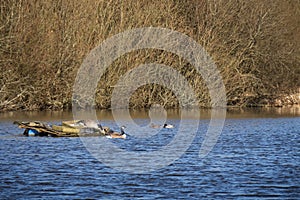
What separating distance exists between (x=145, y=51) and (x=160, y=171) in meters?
21.7

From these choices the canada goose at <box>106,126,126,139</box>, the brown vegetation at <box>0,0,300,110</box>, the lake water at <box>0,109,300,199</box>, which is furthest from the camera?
the brown vegetation at <box>0,0,300,110</box>

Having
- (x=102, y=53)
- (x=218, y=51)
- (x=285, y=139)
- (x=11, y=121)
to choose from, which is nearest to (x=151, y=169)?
(x=285, y=139)

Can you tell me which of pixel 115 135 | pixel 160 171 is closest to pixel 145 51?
pixel 115 135

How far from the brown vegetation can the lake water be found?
918cm

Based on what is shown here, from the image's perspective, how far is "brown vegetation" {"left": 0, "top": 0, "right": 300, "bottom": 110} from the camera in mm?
35438

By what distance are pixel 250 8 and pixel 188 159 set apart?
24.8 m

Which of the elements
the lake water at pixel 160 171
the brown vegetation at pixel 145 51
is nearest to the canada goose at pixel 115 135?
the lake water at pixel 160 171

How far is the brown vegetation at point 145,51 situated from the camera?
116 feet

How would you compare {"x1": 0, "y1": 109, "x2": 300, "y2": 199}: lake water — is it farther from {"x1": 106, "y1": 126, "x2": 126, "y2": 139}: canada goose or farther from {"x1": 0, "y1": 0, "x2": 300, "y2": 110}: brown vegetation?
{"x1": 0, "y1": 0, "x2": 300, "y2": 110}: brown vegetation

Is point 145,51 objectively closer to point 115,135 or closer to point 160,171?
point 115,135

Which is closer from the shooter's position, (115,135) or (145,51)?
(115,135)

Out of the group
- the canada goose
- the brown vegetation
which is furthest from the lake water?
the brown vegetation

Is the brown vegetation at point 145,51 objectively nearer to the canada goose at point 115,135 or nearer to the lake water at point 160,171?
the lake water at point 160,171

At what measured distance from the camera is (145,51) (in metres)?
38.8
